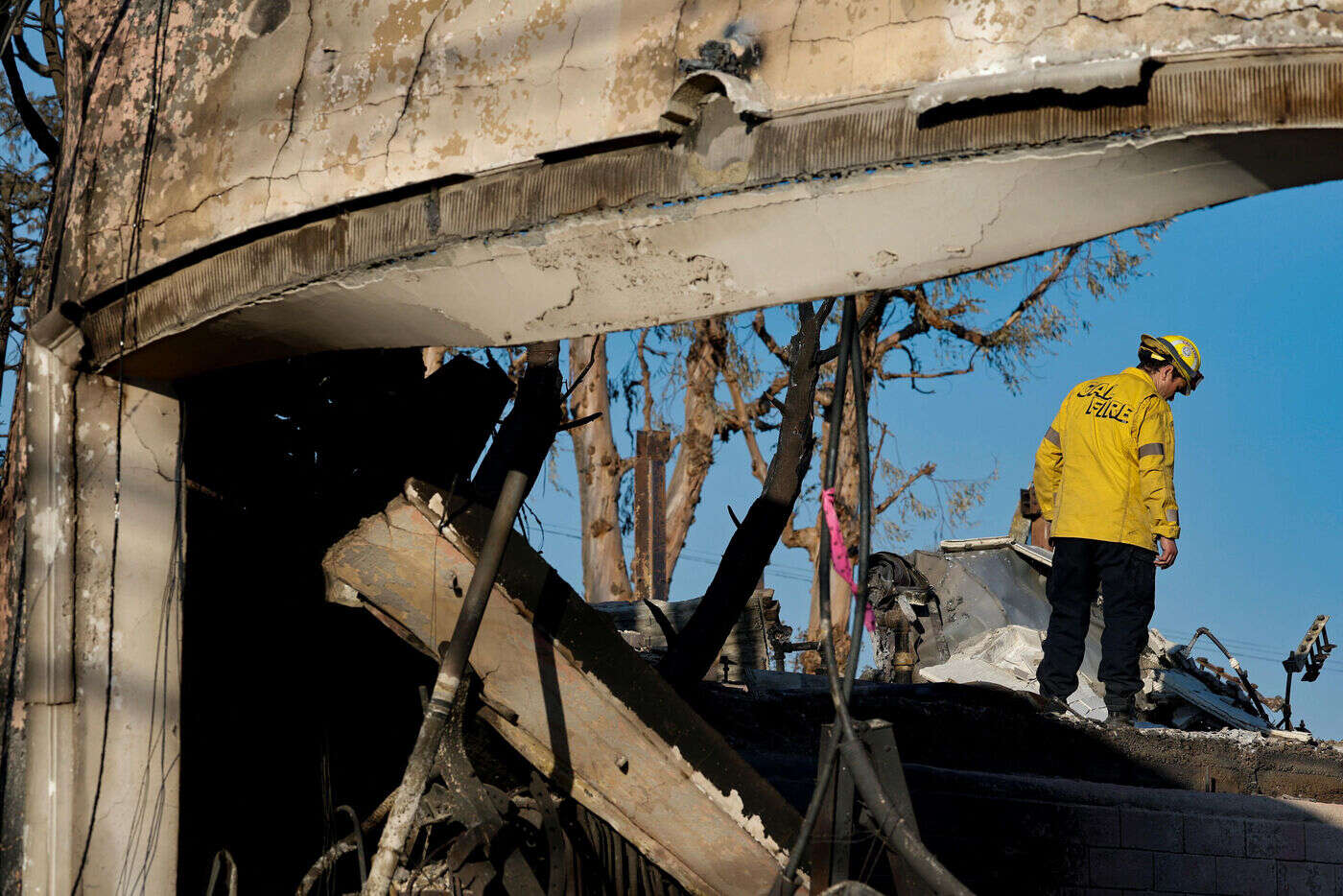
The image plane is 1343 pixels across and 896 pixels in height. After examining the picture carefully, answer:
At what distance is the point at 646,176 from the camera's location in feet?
9.76

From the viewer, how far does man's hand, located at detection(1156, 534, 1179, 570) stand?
6477 millimetres

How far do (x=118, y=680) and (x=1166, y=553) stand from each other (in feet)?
16.3

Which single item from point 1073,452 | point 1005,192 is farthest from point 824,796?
point 1073,452

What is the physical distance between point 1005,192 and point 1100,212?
210 mm

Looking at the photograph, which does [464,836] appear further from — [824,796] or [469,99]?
[469,99]

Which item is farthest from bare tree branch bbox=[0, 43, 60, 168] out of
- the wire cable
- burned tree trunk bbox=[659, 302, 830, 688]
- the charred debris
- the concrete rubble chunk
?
the concrete rubble chunk

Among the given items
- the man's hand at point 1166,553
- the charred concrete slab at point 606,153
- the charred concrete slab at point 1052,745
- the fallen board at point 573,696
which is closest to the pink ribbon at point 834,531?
the charred concrete slab at point 606,153

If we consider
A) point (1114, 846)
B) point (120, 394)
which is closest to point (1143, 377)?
point (1114, 846)

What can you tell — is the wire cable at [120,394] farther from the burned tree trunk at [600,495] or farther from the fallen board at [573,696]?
the burned tree trunk at [600,495]

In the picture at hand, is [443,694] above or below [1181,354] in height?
below

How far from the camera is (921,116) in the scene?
267cm

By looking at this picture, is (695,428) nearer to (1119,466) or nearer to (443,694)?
(1119,466)

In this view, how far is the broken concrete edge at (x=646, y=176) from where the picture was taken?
236cm

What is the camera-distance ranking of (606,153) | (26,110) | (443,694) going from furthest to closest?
(26,110), (443,694), (606,153)
